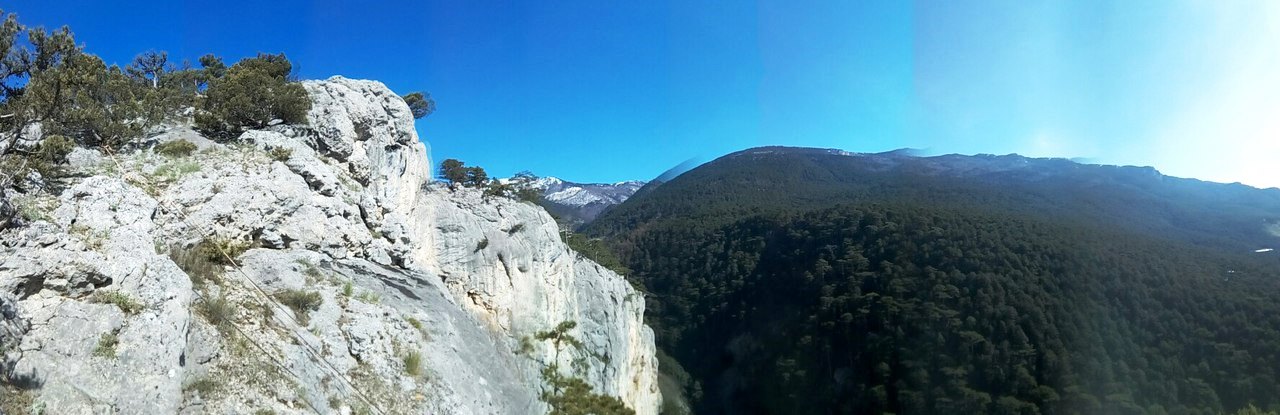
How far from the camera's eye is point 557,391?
29625 mm

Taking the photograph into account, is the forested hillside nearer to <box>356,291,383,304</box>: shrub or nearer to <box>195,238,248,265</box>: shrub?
<box>356,291,383,304</box>: shrub

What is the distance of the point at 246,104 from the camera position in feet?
64.8

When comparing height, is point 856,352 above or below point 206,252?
below

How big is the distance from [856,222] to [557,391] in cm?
9134

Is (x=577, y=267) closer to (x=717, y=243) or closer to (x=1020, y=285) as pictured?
(x=1020, y=285)

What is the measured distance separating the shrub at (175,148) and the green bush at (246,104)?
285 cm

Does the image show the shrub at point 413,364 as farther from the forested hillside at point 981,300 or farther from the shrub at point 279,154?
the forested hillside at point 981,300

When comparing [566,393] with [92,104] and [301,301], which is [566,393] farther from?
[92,104]

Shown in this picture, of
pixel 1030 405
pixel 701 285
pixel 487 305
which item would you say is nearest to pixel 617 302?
pixel 487 305

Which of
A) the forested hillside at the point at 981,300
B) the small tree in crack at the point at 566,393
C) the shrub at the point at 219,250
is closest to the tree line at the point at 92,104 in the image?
the shrub at the point at 219,250

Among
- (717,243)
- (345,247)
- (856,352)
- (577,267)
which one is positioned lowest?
Answer: (856,352)

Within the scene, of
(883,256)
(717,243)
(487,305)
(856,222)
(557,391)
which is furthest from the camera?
(717,243)

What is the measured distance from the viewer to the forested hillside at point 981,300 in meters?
64.1

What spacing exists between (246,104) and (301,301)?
10.7 meters
